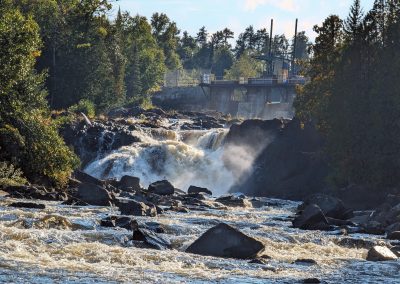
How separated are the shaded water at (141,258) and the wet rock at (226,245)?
600 mm

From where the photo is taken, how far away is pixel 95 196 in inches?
1533

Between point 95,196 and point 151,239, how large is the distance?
13855 mm

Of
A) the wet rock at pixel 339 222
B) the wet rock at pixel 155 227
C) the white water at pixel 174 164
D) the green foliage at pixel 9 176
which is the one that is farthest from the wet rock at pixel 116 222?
the white water at pixel 174 164

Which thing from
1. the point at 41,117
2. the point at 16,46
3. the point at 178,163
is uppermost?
the point at 16,46

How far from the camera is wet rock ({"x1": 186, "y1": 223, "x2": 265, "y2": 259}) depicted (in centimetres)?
2428

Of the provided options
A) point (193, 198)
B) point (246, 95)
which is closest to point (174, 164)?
point (193, 198)

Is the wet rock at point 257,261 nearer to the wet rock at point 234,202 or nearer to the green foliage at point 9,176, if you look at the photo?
the green foliage at point 9,176

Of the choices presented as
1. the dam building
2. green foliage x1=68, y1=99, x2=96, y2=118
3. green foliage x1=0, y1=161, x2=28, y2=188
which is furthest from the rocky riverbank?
the dam building

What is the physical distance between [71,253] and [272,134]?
4375 cm

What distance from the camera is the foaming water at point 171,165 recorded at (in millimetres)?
65125

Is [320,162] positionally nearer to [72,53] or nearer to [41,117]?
[41,117]

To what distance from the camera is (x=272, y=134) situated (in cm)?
6506

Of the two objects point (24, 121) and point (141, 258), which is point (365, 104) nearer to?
point (24, 121)

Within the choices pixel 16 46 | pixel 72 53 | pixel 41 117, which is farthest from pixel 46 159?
pixel 72 53
